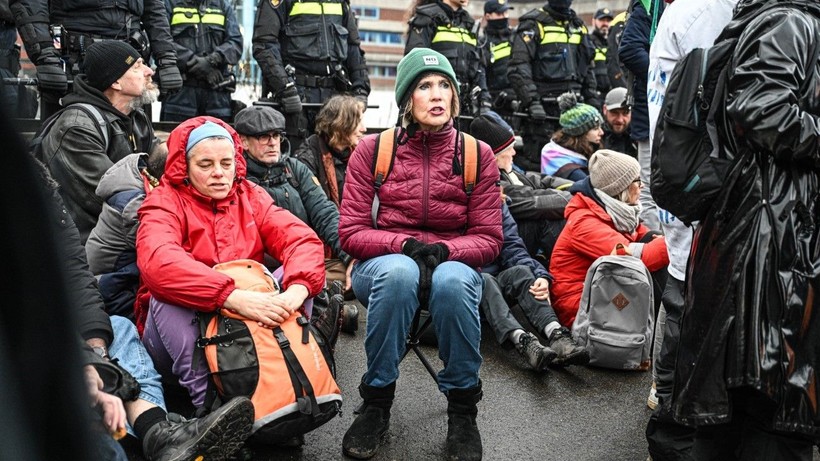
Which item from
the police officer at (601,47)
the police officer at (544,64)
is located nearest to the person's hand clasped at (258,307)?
the police officer at (544,64)

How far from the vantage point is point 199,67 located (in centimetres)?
800

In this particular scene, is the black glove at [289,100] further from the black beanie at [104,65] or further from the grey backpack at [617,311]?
the grey backpack at [617,311]

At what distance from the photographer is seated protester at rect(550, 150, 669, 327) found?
5.18m

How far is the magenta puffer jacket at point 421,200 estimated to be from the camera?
13.5 feet

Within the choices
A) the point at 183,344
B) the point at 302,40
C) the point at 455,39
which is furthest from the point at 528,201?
the point at 455,39

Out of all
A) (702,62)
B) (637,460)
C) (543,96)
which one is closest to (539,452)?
(637,460)

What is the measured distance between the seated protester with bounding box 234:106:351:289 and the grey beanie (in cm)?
164

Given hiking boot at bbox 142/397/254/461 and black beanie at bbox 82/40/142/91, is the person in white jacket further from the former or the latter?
black beanie at bbox 82/40/142/91

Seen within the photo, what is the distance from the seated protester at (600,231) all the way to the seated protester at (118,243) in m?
2.54

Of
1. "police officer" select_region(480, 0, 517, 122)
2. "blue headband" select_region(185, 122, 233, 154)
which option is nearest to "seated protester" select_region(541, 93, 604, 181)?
"blue headband" select_region(185, 122, 233, 154)

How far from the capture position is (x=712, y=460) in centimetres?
284

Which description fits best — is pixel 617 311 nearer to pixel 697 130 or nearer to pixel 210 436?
pixel 697 130

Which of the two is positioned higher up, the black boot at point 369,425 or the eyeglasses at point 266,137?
the eyeglasses at point 266,137

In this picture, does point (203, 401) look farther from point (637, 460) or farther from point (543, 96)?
point (543, 96)
